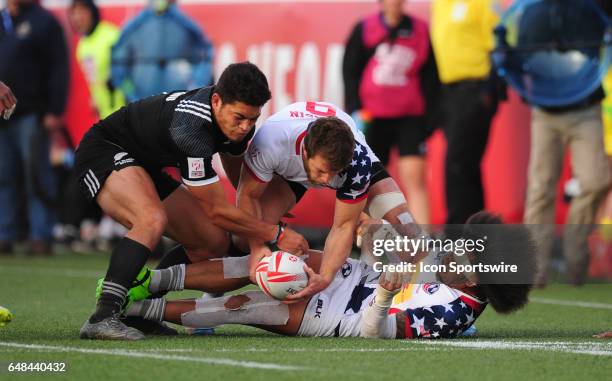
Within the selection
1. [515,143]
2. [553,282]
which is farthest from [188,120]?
[515,143]

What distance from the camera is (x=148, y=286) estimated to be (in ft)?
25.4

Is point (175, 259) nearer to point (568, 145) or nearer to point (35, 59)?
point (568, 145)

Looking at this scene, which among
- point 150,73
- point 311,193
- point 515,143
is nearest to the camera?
point 515,143

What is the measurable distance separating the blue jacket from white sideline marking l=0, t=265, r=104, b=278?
2.17 metres

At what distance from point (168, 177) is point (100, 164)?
508 mm

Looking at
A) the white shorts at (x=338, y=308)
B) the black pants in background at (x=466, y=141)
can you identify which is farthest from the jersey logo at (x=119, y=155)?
the black pants in background at (x=466, y=141)

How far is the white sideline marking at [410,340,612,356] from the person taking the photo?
7.01m

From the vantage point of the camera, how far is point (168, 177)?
26.9 ft

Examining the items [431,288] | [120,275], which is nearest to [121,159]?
[120,275]

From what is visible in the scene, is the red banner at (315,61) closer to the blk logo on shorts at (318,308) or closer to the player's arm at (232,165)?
the player's arm at (232,165)

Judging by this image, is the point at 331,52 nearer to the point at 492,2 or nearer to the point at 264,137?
the point at 492,2

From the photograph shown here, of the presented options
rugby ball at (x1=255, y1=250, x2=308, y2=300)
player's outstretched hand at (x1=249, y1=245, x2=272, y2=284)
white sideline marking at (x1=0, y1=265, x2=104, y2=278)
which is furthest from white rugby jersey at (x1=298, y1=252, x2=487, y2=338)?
white sideline marking at (x1=0, y1=265, x2=104, y2=278)

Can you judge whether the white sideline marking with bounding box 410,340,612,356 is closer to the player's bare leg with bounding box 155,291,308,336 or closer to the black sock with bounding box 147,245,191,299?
the player's bare leg with bounding box 155,291,308,336

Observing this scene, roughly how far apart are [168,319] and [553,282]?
4.94 metres
